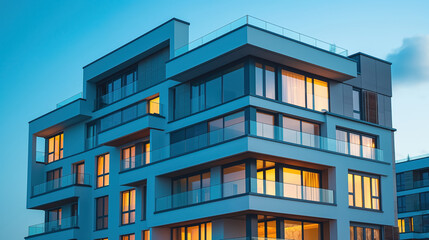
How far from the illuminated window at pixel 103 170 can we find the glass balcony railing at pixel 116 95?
3.92 metres

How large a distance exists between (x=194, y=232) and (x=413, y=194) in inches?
1392

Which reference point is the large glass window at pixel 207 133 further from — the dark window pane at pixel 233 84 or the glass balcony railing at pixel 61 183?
the glass balcony railing at pixel 61 183

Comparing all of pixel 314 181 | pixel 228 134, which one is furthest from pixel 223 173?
pixel 314 181

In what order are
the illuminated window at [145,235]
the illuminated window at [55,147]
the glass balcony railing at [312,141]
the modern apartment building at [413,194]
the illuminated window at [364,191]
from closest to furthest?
the glass balcony railing at [312,141] < the illuminated window at [364,191] < the illuminated window at [145,235] < the illuminated window at [55,147] < the modern apartment building at [413,194]

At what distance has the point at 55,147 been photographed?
5175 centimetres

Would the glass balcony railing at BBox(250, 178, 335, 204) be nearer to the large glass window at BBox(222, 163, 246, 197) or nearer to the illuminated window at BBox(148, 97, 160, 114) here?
the large glass window at BBox(222, 163, 246, 197)

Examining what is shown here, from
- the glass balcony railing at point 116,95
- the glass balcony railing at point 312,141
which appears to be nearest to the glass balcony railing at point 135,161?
the glass balcony railing at point 116,95

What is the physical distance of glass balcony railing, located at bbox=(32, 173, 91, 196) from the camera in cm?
4697

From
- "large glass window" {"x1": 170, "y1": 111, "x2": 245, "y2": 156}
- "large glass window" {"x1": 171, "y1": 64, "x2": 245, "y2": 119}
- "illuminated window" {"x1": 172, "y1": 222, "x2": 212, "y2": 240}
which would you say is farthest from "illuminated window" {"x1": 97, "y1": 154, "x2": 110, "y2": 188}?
"illuminated window" {"x1": 172, "y1": 222, "x2": 212, "y2": 240}

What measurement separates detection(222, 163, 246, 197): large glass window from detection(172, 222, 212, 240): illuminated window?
2757mm

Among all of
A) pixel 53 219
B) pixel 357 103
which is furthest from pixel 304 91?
pixel 53 219

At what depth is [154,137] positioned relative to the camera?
39.6m

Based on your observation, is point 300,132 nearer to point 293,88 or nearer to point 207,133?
point 293,88

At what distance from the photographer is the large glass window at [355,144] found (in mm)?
37781
